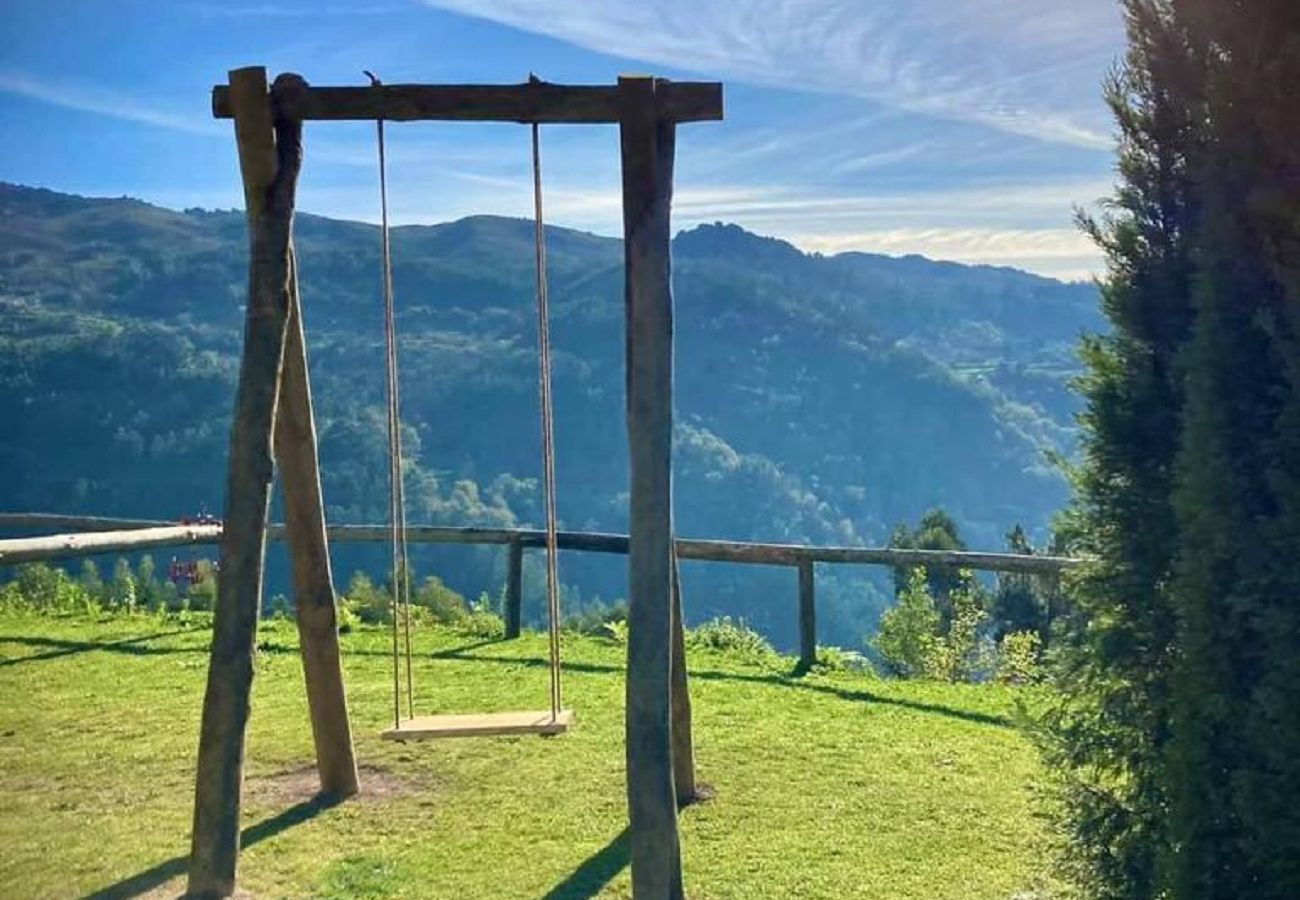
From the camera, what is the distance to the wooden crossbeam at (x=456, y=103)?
4043 millimetres

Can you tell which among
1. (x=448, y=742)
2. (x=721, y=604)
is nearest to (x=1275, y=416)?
(x=448, y=742)

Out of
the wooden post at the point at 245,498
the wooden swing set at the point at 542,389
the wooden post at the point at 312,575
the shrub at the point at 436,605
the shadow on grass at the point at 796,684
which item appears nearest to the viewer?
the wooden swing set at the point at 542,389

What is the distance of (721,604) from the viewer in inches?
2921

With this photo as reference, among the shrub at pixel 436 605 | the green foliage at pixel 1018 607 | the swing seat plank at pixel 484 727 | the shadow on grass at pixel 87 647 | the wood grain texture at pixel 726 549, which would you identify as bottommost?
the green foliage at pixel 1018 607

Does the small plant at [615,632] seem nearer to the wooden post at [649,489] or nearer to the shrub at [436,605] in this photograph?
the shrub at [436,605]

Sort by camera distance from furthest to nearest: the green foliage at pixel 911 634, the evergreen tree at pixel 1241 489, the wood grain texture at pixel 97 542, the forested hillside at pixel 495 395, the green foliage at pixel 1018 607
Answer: the forested hillside at pixel 495 395 < the green foliage at pixel 1018 607 < the green foliage at pixel 911 634 < the wood grain texture at pixel 97 542 < the evergreen tree at pixel 1241 489

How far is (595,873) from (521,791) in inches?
37.7

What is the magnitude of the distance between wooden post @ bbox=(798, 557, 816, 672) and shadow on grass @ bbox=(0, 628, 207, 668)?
4.07 meters

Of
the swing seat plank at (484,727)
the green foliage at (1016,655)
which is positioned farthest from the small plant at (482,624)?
the swing seat plank at (484,727)

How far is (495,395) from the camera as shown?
89.6 meters

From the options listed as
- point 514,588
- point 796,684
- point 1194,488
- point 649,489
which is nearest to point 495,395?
point 514,588

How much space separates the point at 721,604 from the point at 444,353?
A: 37.2m

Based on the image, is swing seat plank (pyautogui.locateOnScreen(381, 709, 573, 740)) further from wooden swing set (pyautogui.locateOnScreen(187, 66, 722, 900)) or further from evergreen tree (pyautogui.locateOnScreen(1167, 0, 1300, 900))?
evergreen tree (pyautogui.locateOnScreen(1167, 0, 1300, 900))

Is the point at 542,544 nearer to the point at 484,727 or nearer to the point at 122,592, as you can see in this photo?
the point at 484,727
